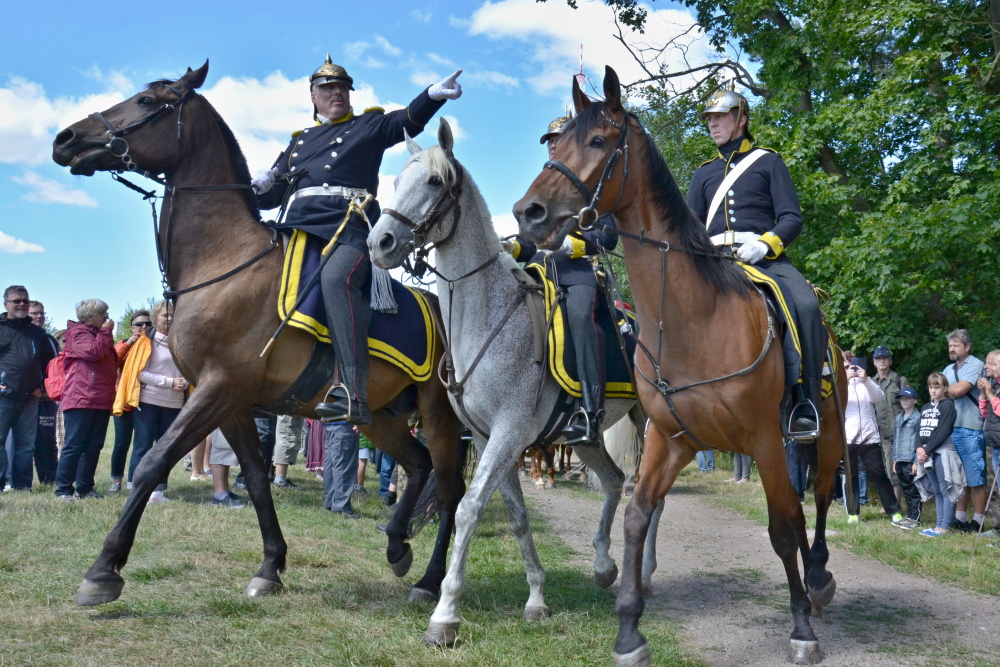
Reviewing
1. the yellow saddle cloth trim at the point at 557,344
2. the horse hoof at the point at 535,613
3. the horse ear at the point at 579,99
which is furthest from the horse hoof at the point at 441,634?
the horse ear at the point at 579,99

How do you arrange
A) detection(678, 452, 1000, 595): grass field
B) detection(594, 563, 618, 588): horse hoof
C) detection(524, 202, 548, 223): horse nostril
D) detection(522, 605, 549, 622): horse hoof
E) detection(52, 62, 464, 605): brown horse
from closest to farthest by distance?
detection(524, 202, 548, 223): horse nostril
detection(52, 62, 464, 605): brown horse
detection(522, 605, 549, 622): horse hoof
detection(594, 563, 618, 588): horse hoof
detection(678, 452, 1000, 595): grass field

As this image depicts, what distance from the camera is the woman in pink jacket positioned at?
418 inches

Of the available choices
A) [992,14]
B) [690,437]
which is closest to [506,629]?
[690,437]

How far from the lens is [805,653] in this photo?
16.4 ft

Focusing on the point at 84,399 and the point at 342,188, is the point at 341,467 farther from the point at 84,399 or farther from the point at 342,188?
the point at 342,188

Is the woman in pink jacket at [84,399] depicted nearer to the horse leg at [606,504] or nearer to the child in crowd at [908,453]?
the horse leg at [606,504]

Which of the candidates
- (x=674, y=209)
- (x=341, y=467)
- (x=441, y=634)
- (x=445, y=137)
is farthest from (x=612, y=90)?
(x=341, y=467)

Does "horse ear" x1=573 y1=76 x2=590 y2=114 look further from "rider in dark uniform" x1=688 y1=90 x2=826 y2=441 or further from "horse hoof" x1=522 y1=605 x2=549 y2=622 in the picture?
"horse hoof" x1=522 y1=605 x2=549 y2=622

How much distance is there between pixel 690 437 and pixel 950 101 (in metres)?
11.2

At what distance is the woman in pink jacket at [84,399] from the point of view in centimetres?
1061

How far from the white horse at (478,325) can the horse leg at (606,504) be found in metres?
0.86

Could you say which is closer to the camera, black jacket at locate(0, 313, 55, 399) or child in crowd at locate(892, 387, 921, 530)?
black jacket at locate(0, 313, 55, 399)

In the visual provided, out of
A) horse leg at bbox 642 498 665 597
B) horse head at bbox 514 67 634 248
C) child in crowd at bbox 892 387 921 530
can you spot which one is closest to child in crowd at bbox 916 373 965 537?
child in crowd at bbox 892 387 921 530

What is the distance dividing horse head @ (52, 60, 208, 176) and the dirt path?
4.63 m
